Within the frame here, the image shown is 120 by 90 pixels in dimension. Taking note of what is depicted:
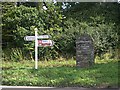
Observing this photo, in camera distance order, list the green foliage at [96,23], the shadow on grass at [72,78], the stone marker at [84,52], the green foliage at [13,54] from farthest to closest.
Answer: the green foliage at [96,23]
the green foliage at [13,54]
the stone marker at [84,52]
the shadow on grass at [72,78]

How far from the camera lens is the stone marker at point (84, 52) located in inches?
363

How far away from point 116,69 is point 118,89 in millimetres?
2111

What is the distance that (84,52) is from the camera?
367 inches

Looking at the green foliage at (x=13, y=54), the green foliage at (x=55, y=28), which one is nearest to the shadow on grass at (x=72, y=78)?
the green foliage at (x=13, y=54)

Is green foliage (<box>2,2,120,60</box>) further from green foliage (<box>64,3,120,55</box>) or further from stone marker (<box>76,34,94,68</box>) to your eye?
stone marker (<box>76,34,94,68</box>)

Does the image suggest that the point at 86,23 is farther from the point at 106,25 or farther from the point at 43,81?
the point at 43,81

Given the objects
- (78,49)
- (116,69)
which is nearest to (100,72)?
(116,69)

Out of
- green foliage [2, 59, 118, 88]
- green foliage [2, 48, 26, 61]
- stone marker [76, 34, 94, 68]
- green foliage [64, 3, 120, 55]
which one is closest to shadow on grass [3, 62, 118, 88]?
green foliage [2, 59, 118, 88]

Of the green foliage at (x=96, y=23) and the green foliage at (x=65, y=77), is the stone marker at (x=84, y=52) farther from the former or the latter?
the green foliage at (x=96, y=23)

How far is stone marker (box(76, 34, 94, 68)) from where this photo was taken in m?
9.23

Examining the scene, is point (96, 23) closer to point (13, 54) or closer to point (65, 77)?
point (13, 54)

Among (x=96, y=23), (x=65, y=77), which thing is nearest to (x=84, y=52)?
(x=65, y=77)

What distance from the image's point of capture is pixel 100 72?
27.0 feet

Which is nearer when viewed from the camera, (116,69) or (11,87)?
(11,87)
